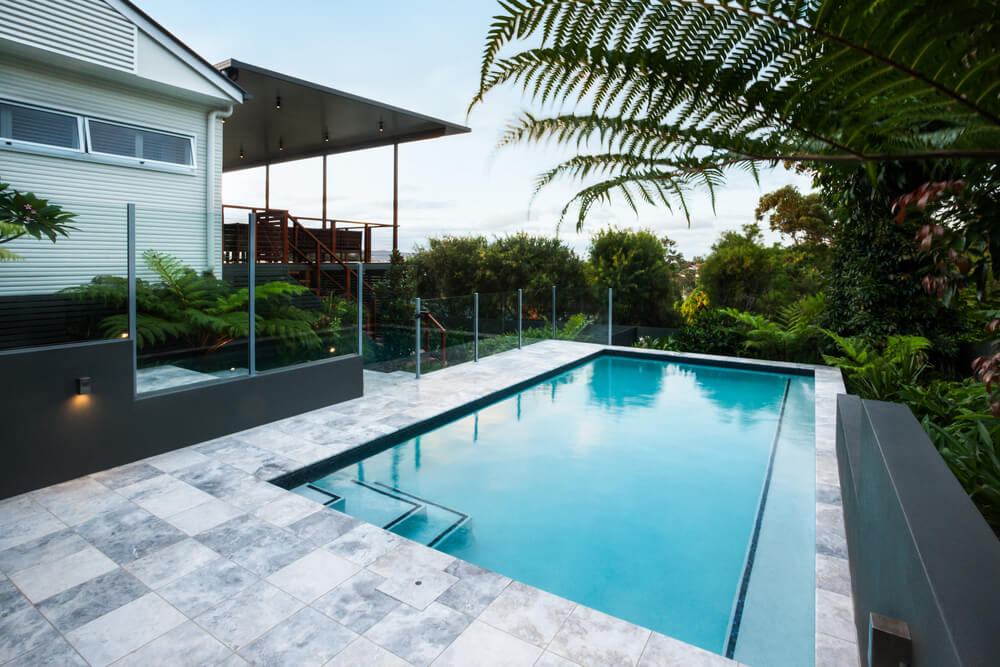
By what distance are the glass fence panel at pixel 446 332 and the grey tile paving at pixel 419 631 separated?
522 cm

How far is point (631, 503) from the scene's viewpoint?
4270mm

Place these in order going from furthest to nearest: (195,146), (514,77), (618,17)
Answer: (195,146) < (514,77) < (618,17)

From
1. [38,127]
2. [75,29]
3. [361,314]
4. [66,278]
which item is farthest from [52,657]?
[75,29]

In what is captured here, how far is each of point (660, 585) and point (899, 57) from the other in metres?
3.10

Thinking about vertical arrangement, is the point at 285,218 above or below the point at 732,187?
above

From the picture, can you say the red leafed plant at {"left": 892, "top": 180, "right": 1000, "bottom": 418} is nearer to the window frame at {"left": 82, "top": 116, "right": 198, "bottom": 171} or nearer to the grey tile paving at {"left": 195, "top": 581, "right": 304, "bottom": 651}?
the grey tile paving at {"left": 195, "top": 581, "right": 304, "bottom": 651}

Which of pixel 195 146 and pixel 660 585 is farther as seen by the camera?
pixel 195 146

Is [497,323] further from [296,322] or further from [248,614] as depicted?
[248,614]

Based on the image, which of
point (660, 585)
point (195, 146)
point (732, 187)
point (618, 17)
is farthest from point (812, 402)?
point (195, 146)

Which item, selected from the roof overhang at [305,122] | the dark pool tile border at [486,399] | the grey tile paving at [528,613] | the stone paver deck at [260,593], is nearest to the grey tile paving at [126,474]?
the stone paver deck at [260,593]

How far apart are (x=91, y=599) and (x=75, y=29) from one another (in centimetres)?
659

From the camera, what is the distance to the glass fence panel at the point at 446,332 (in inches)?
303

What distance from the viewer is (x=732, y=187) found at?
112 centimetres

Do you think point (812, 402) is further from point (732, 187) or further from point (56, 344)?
point (56, 344)
